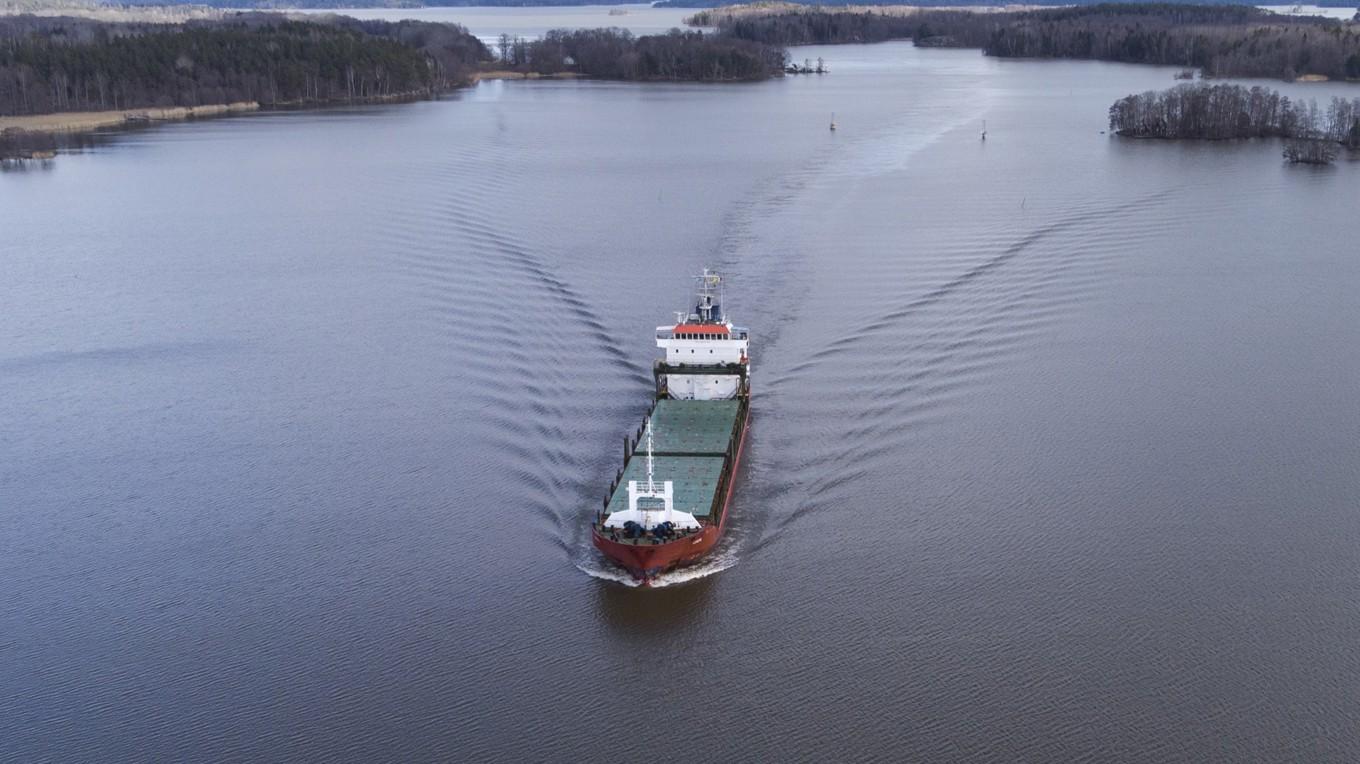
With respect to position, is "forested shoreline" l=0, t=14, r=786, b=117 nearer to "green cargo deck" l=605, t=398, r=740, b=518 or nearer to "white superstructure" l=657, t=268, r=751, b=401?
"white superstructure" l=657, t=268, r=751, b=401

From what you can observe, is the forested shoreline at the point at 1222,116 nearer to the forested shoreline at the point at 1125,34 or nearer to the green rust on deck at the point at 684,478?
the forested shoreline at the point at 1125,34

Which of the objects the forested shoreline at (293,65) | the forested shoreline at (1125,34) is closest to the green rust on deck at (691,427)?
the forested shoreline at (293,65)

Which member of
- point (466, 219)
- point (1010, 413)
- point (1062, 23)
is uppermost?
point (1062, 23)

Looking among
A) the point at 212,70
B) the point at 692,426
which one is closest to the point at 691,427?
the point at 692,426

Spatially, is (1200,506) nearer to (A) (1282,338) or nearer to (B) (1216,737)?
(B) (1216,737)

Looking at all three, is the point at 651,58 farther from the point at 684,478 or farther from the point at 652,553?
the point at 652,553

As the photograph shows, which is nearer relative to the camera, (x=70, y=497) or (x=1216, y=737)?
(x=1216, y=737)

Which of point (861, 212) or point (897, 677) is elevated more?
point (861, 212)

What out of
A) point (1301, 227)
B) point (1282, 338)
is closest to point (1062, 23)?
point (1301, 227)
